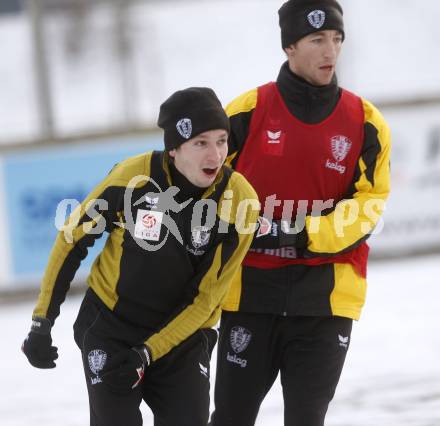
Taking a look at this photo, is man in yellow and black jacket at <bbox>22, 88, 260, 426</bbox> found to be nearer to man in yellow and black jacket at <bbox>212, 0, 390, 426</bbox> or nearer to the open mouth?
the open mouth

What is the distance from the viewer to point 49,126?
24.0ft

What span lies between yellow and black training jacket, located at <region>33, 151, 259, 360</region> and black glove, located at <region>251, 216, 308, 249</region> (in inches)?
6.5

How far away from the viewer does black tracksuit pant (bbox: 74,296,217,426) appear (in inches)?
125

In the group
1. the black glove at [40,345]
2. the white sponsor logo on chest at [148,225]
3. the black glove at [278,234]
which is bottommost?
the black glove at [40,345]

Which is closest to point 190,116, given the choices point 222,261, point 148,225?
Answer: point 148,225

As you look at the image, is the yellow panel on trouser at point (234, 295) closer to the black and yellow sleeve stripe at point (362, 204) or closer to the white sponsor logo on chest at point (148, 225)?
the black and yellow sleeve stripe at point (362, 204)

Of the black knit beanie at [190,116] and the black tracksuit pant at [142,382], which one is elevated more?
the black knit beanie at [190,116]

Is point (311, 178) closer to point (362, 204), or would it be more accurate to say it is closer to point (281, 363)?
point (362, 204)

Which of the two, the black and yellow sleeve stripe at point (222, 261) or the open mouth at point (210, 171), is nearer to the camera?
the open mouth at point (210, 171)

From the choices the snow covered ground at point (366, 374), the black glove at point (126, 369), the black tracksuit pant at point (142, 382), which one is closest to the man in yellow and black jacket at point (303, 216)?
the black tracksuit pant at point (142, 382)

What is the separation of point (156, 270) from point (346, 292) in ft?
2.54

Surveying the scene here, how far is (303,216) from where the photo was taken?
11.3ft

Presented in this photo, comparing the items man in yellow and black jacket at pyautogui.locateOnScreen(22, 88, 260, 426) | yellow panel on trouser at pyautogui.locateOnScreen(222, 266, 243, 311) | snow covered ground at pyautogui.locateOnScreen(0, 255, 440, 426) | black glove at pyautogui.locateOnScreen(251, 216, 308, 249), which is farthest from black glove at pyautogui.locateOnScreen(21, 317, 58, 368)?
snow covered ground at pyautogui.locateOnScreen(0, 255, 440, 426)

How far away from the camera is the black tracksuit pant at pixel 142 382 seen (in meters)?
3.18
